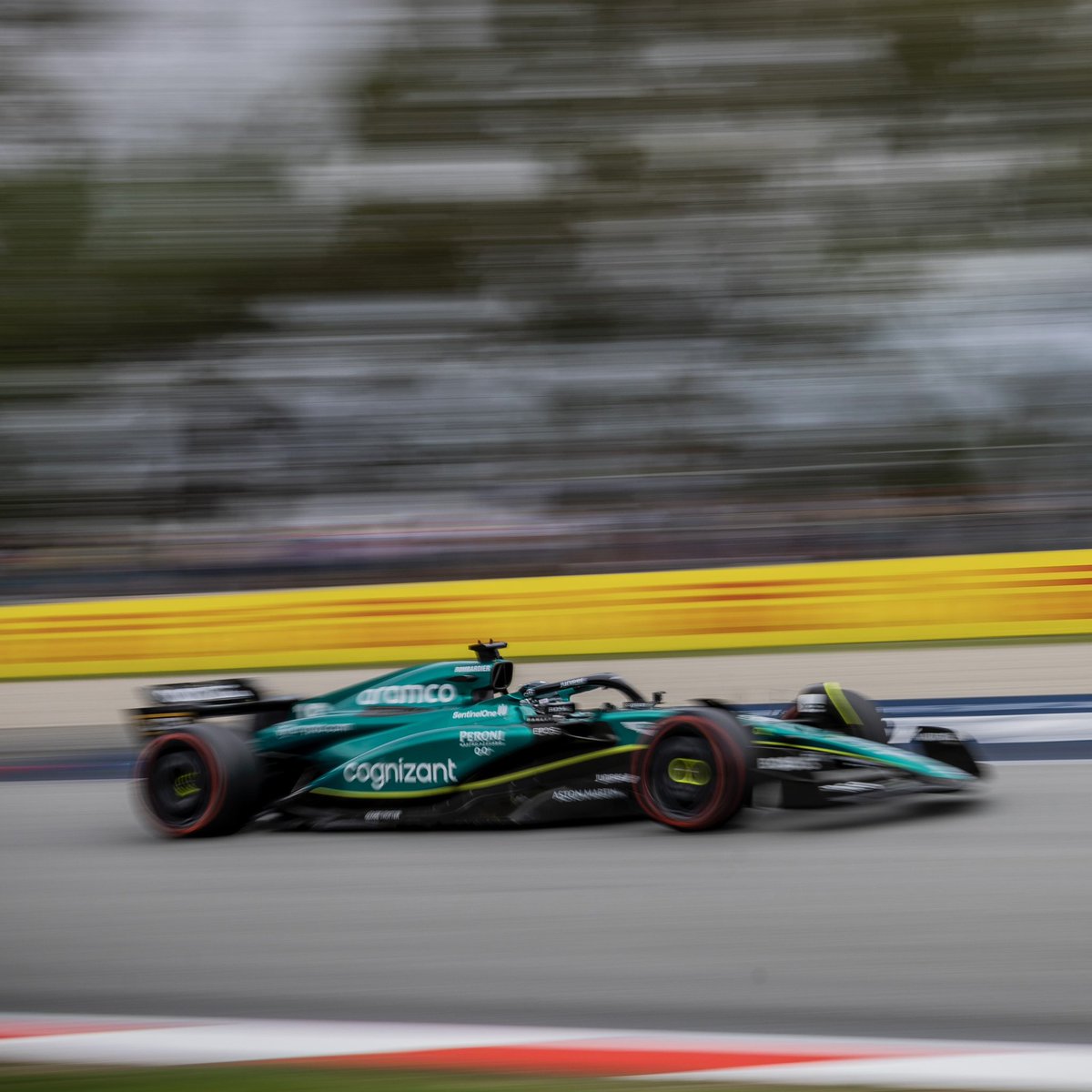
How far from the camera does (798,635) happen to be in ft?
36.7

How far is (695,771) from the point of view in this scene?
5.34 m

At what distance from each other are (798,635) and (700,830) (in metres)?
6.00

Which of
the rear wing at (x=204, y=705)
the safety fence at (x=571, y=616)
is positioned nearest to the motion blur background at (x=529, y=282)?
the safety fence at (x=571, y=616)

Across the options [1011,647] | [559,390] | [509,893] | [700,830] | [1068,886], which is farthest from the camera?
[559,390]

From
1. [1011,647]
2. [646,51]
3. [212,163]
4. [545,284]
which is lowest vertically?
[1011,647]

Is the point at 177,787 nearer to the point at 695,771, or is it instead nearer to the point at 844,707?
the point at 695,771

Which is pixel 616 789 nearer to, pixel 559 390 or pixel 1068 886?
pixel 1068 886

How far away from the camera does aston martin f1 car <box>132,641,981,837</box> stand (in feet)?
17.4

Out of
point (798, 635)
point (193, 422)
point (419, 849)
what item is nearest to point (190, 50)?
point (193, 422)

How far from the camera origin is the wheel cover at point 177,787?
6.23 meters

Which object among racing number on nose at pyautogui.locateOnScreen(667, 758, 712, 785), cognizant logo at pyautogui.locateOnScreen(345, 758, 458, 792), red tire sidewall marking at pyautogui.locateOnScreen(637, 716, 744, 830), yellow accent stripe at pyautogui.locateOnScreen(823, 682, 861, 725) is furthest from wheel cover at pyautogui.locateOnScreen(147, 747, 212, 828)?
yellow accent stripe at pyautogui.locateOnScreen(823, 682, 861, 725)

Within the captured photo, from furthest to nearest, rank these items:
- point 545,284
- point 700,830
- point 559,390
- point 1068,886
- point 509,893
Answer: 1. point 545,284
2. point 559,390
3. point 700,830
4. point 509,893
5. point 1068,886

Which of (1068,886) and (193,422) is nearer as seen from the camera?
(1068,886)

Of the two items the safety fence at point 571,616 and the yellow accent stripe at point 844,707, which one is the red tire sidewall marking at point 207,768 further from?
the safety fence at point 571,616
